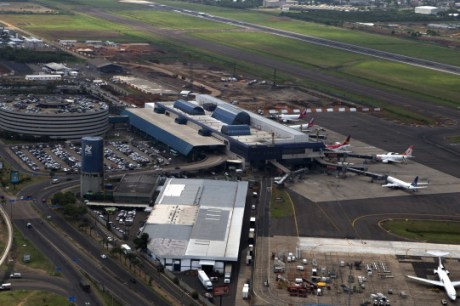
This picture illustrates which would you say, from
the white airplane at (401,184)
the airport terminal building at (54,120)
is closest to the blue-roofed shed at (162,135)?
the airport terminal building at (54,120)

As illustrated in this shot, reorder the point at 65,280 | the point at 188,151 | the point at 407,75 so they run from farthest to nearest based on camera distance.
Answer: the point at 407,75
the point at 188,151
the point at 65,280

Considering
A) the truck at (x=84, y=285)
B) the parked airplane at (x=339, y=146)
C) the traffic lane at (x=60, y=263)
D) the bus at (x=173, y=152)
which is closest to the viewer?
the traffic lane at (x=60, y=263)

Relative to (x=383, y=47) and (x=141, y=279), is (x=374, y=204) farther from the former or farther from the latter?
(x=383, y=47)

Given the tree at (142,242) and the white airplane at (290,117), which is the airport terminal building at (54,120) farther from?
the tree at (142,242)

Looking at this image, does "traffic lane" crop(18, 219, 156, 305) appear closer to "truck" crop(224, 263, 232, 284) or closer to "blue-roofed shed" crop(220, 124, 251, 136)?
"truck" crop(224, 263, 232, 284)

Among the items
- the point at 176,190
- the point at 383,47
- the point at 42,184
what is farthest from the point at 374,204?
the point at 383,47

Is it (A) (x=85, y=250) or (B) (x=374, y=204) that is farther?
(B) (x=374, y=204)

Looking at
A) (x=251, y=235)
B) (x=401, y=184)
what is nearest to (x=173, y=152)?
(x=401, y=184)
